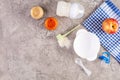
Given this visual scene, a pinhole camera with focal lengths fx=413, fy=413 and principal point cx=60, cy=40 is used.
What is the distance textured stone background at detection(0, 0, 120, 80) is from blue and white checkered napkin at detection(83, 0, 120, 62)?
0.06ft

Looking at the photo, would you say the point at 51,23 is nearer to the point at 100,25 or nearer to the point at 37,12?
the point at 37,12

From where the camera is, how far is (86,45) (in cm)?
142

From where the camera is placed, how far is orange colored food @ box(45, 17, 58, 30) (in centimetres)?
141

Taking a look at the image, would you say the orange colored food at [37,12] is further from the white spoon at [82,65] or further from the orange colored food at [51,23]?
the white spoon at [82,65]

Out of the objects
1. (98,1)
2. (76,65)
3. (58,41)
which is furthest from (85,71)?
(98,1)

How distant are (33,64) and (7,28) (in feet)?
0.51

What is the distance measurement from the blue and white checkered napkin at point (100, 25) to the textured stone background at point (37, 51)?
2 cm

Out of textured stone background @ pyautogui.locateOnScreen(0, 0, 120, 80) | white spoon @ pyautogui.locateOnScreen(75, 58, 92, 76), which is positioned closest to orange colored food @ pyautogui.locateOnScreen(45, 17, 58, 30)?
textured stone background @ pyautogui.locateOnScreen(0, 0, 120, 80)

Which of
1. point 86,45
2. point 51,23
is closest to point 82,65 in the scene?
point 86,45

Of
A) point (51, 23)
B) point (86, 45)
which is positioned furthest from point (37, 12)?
point (86, 45)

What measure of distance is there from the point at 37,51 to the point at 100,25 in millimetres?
237

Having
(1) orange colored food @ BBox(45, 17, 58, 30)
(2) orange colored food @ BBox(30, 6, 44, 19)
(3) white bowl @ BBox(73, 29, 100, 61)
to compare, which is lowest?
(3) white bowl @ BBox(73, 29, 100, 61)

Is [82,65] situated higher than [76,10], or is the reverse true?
[76,10]

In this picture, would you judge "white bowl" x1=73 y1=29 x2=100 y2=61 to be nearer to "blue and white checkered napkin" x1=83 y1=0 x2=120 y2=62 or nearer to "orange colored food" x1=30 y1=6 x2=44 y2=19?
"blue and white checkered napkin" x1=83 y1=0 x2=120 y2=62
